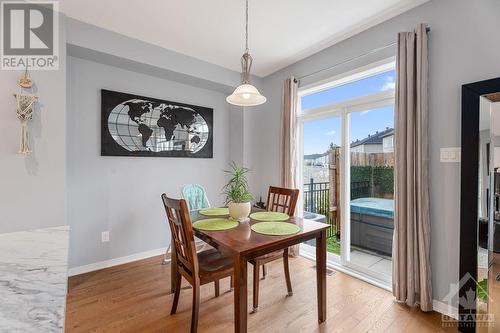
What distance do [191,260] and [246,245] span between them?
454mm

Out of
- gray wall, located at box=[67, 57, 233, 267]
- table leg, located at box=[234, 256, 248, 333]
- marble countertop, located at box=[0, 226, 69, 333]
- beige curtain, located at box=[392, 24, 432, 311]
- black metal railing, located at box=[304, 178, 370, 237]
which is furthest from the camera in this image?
black metal railing, located at box=[304, 178, 370, 237]

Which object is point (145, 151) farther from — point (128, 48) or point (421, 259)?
point (421, 259)

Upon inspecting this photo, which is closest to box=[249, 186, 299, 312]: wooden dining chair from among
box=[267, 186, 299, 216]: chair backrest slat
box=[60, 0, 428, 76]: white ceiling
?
box=[267, 186, 299, 216]: chair backrest slat

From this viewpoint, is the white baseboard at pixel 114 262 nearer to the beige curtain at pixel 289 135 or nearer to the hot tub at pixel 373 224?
the beige curtain at pixel 289 135

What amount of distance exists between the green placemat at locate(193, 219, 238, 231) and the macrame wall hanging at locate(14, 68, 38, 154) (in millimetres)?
1549

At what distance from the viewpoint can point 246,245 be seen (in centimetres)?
153

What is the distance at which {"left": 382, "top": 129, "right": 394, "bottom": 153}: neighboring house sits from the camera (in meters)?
2.45

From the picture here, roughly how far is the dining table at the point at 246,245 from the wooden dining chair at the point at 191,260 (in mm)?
142

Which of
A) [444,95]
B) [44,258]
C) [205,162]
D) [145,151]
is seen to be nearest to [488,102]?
[444,95]

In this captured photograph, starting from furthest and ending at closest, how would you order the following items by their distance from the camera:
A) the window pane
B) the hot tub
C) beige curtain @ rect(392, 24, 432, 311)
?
the hot tub → the window pane → beige curtain @ rect(392, 24, 432, 311)

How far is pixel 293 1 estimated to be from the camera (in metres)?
2.13

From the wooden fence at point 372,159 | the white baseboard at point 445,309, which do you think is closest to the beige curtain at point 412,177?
the white baseboard at point 445,309

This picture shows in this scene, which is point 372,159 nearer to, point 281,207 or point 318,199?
point 318,199

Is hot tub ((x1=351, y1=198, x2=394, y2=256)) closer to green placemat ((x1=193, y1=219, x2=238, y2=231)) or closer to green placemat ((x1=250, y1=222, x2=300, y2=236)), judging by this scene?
green placemat ((x1=250, y1=222, x2=300, y2=236))
